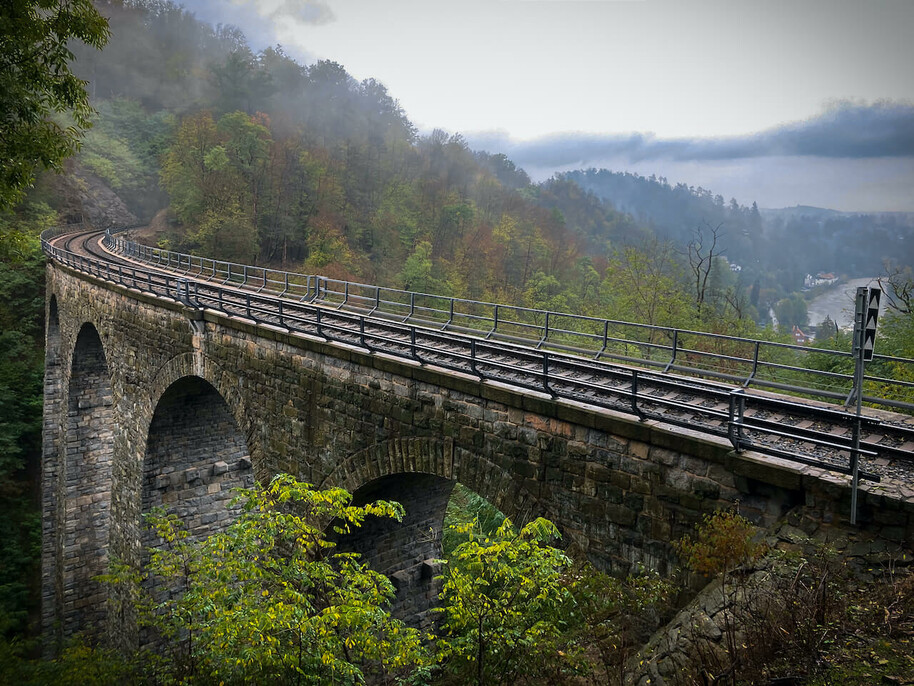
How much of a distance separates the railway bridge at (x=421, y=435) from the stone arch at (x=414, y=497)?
0.11 feet

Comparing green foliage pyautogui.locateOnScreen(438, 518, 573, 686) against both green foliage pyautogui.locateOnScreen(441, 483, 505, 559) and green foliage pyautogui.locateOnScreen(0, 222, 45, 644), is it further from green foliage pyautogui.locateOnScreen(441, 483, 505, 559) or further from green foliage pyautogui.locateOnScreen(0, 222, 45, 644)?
green foliage pyautogui.locateOnScreen(0, 222, 45, 644)

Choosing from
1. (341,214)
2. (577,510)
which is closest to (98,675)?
(577,510)

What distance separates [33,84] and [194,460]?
423 inches

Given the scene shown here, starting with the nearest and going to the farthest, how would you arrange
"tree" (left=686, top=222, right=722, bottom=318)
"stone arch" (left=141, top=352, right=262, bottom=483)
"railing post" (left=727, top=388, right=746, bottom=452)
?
"railing post" (left=727, top=388, right=746, bottom=452) < "stone arch" (left=141, top=352, right=262, bottom=483) < "tree" (left=686, top=222, right=722, bottom=318)

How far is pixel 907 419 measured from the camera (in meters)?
7.25

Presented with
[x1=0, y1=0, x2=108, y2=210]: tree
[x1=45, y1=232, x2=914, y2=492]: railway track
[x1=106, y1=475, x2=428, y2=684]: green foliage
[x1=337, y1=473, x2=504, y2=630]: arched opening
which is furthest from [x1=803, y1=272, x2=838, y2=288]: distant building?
[x1=0, y1=0, x2=108, y2=210]: tree

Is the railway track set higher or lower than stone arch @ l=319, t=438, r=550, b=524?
higher

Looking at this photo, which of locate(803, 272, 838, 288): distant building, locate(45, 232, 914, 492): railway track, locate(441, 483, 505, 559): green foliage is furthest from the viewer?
locate(803, 272, 838, 288): distant building

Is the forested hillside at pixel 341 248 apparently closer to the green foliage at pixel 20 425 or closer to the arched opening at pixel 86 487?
the green foliage at pixel 20 425

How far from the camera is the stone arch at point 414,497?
25.3 feet

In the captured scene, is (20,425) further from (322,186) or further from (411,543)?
(322,186)

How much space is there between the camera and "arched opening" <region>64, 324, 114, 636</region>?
21328 millimetres

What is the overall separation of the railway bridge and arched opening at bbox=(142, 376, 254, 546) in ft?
0.15

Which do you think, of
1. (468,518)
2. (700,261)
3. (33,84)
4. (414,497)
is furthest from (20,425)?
(700,261)
